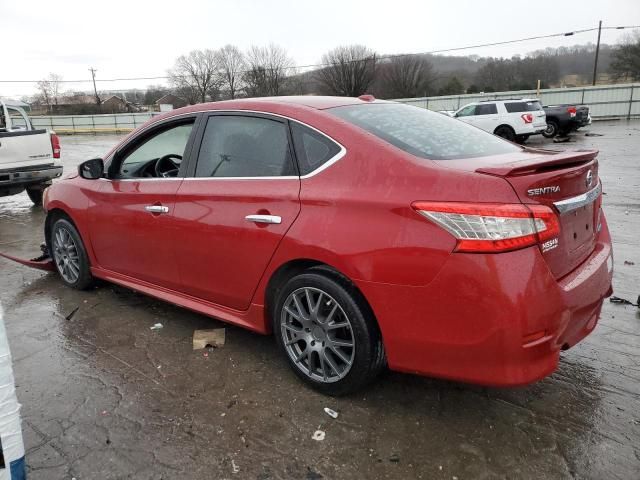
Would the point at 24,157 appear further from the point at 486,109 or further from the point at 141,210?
the point at 486,109

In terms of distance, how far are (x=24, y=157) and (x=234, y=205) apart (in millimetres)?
7197

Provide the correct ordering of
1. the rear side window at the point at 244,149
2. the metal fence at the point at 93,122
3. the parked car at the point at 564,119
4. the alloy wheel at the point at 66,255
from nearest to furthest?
the rear side window at the point at 244,149 < the alloy wheel at the point at 66,255 < the parked car at the point at 564,119 < the metal fence at the point at 93,122

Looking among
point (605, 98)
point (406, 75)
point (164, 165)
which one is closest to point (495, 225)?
point (164, 165)

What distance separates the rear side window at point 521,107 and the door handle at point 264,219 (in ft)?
59.5

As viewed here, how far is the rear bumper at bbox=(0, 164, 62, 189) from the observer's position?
328 inches

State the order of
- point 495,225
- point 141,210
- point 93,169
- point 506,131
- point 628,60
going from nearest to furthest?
1. point 495,225
2. point 141,210
3. point 93,169
4. point 506,131
5. point 628,60

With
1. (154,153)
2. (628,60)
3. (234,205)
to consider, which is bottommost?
(234,205)

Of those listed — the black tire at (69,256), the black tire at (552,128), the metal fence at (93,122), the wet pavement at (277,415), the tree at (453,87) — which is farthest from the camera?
the tree at (453,87)

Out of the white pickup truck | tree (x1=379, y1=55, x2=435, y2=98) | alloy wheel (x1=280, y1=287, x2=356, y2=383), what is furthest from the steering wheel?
tree (x1=379, y1=55, x2=435, y2=98)

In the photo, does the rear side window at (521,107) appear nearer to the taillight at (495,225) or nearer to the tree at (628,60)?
the taillight at (495,225)

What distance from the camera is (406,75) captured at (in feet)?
231

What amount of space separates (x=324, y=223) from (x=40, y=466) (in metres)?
1.80

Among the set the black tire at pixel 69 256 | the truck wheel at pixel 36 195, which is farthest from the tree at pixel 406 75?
the black tire at pixel 69 256

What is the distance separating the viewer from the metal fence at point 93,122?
142 feet
